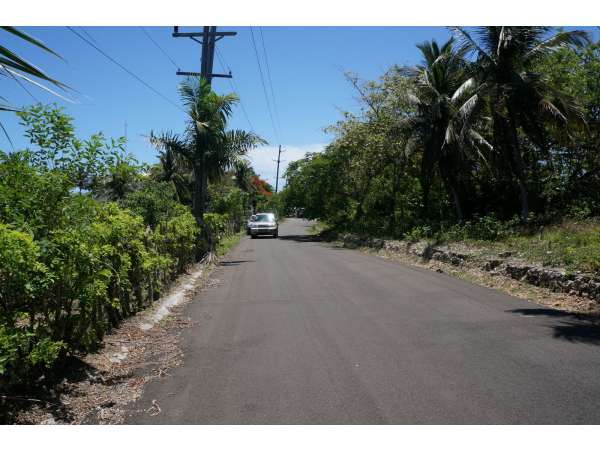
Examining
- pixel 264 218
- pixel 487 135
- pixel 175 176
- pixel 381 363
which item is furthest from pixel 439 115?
pixel 175 176

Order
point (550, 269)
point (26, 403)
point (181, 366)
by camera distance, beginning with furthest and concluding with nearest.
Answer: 1. point (550, 269)
2. point (181, 366)
3. point (26, 403)

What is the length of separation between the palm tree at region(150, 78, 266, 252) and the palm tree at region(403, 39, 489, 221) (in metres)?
8.03

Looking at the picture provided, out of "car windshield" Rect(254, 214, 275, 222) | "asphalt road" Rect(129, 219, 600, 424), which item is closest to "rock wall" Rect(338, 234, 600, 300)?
"asphalt road" Rect(129, 219, 600, 424)

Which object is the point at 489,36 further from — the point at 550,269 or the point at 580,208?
the point at 550,269

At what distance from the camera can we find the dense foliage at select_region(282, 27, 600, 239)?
17.3 m

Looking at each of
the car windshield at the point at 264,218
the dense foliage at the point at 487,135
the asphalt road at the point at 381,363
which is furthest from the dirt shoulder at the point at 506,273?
the car windshield at the point at 264,218

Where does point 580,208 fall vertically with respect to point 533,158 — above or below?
below

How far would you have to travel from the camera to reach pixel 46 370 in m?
4.88

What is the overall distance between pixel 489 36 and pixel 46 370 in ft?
58.6

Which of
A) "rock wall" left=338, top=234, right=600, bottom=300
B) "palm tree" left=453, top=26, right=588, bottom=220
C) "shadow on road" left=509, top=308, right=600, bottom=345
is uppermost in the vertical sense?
"palm tree" left=453, top=26, right=588, bottom=220

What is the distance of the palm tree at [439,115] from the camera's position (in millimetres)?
20422

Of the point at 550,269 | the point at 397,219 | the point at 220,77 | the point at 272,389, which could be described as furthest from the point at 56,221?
the point at 397,219

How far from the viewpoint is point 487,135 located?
74.2ft

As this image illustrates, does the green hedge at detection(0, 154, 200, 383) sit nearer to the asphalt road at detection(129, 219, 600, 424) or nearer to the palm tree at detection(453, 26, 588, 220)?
the asphalt road at detection(129, 219, 600, 424)
